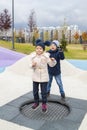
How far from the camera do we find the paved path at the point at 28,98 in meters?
4.21

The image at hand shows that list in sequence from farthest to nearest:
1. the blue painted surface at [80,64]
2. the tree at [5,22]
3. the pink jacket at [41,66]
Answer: the tree at [5,22] < the blue painted surface at [80,64] < the pink jacket at [41,66]

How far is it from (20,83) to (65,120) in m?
3.75

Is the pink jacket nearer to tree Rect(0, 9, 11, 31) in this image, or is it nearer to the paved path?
the paved path

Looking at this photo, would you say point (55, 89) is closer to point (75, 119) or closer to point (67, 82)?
point (67, 82)

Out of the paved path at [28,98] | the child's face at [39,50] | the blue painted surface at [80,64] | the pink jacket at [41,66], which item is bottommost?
the paved path at [28,98]

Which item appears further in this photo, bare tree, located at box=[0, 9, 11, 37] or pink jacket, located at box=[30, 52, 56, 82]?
bare tree, located at box=[0, 9, 11, 37]

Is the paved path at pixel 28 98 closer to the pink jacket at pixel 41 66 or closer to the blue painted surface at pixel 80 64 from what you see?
the pink jacket at pixel 41 66

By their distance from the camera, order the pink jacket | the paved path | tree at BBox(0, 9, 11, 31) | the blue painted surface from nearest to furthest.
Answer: the paved path
the pink jacket
the blue painted surface
tree at BBox(0, 9, 11, 31)

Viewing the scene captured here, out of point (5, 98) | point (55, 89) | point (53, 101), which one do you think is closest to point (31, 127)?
point (53, 101)

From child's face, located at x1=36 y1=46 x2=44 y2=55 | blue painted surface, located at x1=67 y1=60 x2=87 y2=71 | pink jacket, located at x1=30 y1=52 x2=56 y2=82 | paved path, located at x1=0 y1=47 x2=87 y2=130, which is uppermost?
child's face, located at x1=36 y1=46 x2=44 y2=55

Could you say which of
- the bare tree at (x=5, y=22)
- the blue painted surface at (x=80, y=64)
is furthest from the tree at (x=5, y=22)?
the blue painted surface at (x=80, y=64)

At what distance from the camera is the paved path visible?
4211 millimetres

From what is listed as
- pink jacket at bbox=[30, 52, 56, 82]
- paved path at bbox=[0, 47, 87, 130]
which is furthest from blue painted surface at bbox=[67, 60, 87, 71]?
pink jacket at bbox=[30, 52, 56, 82]

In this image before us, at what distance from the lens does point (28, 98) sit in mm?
5938
